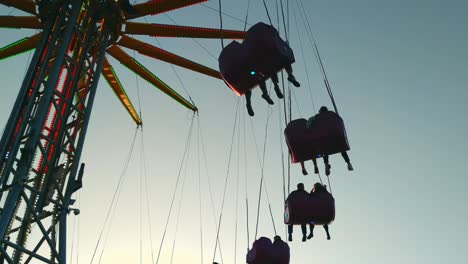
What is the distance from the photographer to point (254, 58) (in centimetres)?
584

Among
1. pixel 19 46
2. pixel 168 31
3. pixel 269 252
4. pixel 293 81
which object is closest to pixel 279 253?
pixel 269 252

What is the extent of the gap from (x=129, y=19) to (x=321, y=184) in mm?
5188

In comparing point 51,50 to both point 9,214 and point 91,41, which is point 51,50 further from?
point 9,214

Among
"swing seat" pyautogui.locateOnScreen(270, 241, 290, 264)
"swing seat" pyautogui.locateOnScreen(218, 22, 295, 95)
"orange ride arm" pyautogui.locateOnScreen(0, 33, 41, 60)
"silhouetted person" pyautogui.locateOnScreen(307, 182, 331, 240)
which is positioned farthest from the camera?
"orange ride arm" pyautogui.locateOnScreen(0, 33, 41, 60)

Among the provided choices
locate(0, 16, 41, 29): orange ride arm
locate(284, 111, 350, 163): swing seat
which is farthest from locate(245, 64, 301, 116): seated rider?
locate(0, 16, 41, 29): orange ride arm

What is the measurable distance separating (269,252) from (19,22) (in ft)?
23.7

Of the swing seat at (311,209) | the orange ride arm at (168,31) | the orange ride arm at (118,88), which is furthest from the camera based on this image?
the orange ride arm at (118,88)

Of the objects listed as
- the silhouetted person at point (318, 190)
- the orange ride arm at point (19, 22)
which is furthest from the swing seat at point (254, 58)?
the orange ride arm at point (19, 22)

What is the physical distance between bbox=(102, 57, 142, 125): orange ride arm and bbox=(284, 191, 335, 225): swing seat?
6173 mm

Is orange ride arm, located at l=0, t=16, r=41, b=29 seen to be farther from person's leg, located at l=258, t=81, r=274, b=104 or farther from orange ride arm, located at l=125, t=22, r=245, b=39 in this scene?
person's leg, located at l=258, t=81, r=274, b=104

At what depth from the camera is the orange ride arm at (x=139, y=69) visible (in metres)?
10.4

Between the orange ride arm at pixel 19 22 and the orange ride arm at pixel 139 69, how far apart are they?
1629 mm

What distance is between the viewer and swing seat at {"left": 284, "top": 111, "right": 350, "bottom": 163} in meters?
6.39

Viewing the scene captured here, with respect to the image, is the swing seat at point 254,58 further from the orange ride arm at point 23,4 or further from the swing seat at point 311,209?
the orange ride arm at point 23,4
